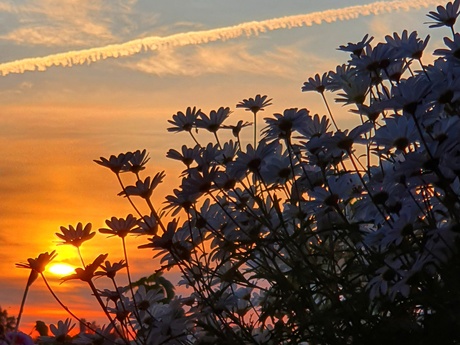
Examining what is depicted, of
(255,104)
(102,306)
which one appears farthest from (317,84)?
(102,306)

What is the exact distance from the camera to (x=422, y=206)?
1837mm

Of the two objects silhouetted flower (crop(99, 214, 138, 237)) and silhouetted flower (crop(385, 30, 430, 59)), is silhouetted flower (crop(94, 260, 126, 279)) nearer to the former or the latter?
silhouetted flower (crop(99, 214, 138, 237))

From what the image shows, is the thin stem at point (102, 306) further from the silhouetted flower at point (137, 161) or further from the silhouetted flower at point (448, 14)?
the silhouetted flower at point (448, 14)

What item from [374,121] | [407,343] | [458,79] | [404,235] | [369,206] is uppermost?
[374,121]

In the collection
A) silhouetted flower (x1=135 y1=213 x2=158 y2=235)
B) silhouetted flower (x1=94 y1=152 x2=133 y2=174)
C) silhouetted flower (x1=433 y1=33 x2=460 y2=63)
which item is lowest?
silhouetted flower (x1=135 y1=213 x2=158 y2=235)

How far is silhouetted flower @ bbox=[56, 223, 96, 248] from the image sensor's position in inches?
92.3

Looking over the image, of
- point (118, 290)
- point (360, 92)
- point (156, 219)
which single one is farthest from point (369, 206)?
point (118, 290)

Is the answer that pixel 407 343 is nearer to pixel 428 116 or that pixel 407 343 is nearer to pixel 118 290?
pixel 428 116

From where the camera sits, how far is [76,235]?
2348 millimetres

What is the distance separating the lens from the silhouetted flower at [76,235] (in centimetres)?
234

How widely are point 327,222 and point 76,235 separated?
70cm

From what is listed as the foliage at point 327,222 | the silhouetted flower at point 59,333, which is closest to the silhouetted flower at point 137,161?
the foliage at point 327,222

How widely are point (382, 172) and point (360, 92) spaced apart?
315 millimetres

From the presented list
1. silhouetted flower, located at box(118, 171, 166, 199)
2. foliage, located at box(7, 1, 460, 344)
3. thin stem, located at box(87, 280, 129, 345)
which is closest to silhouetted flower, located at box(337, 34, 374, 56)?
foliage, located at box(7, 1, 460, 344)
